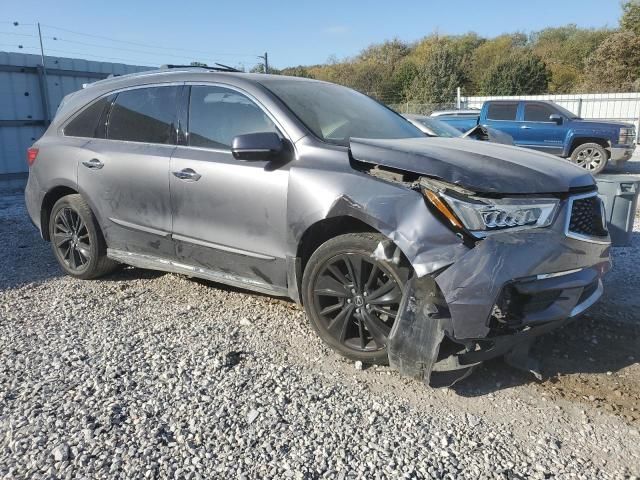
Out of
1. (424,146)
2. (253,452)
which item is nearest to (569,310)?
(424,146)

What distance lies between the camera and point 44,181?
193 inches

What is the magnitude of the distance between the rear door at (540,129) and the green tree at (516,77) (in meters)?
24.3

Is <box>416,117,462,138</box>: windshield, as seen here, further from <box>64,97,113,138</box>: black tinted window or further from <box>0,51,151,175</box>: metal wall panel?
<box>0,51,151,175</box>: metal wall panel

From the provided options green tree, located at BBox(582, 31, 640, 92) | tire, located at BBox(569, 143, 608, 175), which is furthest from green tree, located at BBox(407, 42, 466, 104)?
tire, located at BBox(569, 143, 608, 175)

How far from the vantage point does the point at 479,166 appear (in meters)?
2.85

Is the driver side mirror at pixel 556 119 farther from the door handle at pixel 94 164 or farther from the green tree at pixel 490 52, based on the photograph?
the green tree at pixel 490 52

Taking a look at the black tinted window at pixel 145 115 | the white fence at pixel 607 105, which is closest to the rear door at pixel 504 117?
the white fence at pixel 607 105

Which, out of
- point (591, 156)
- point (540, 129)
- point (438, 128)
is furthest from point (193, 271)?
point (591, 156)

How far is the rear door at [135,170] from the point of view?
4055 mm

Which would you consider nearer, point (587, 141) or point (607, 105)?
point (587, 141)

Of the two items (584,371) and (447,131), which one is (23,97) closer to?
(447,131)

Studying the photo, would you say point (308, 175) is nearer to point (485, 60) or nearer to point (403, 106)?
point (403, 106)

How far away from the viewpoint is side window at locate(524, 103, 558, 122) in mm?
13289

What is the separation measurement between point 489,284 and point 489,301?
9cm
